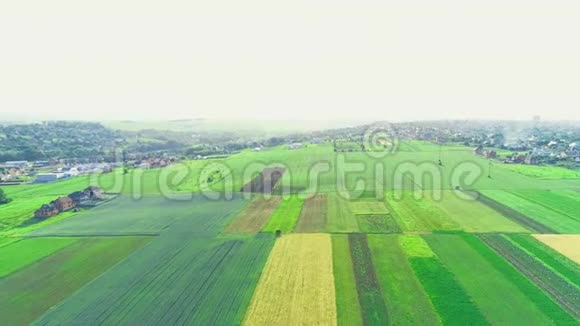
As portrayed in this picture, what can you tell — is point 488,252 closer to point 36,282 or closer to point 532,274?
point 532,274

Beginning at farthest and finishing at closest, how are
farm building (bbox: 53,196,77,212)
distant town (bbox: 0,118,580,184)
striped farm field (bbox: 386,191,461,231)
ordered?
1. distant town (bbox: 0,118,580,184)
2. farm building (bbox: 53,196,77,212)
3. striped farm field (bbox: 386,191,461,231)

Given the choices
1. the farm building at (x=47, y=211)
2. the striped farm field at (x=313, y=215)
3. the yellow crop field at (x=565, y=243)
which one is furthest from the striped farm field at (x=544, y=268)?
the farm building at (x=47, y=211)

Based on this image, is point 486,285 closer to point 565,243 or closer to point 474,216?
point 565,243

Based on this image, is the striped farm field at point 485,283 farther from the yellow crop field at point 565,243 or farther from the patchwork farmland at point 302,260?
the yellow crop field at point 565,243

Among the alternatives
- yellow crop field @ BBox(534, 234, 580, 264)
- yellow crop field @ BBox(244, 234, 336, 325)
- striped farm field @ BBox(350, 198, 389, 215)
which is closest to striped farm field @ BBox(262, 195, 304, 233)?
yellow crop field @ BBox(244, 234, 336, 325)

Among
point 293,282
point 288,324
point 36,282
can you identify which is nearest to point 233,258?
point 293,282

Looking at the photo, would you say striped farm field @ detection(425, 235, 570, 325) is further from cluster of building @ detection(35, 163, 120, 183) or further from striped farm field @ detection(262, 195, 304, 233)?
cluster of building @ detection(35, 163, 120, 183)
